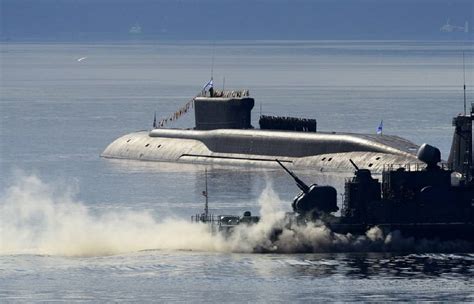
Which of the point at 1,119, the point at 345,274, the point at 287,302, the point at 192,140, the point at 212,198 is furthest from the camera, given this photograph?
the point at 1,119

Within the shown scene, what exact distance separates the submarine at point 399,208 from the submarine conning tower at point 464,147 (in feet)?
4.23

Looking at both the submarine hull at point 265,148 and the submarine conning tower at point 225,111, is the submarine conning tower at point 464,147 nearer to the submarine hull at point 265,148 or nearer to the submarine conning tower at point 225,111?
the submarine hull at point 265,148

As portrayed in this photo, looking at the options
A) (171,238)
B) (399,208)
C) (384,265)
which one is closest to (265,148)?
(171,238)

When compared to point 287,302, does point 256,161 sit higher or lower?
higher

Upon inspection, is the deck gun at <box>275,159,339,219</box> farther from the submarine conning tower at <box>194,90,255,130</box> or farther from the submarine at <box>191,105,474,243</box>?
the submarine conning tower at <box>194,90,255,130</box>

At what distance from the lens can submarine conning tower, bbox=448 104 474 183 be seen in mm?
83938

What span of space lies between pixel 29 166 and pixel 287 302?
65.2 m

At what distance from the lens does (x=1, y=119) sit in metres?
193

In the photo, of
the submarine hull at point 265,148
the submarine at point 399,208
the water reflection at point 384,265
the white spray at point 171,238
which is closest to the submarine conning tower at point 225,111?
the submarine hull at point 265,148

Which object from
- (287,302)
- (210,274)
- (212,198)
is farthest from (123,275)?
(212,198)

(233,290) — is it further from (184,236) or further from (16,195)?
(16,195)

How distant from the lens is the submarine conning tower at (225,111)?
140 metres

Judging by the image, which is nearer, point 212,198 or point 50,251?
point 50,251

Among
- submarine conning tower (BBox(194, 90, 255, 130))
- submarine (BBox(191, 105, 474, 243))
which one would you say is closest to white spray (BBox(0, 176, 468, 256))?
submarine (BBox(191, 105, 474, 243))
